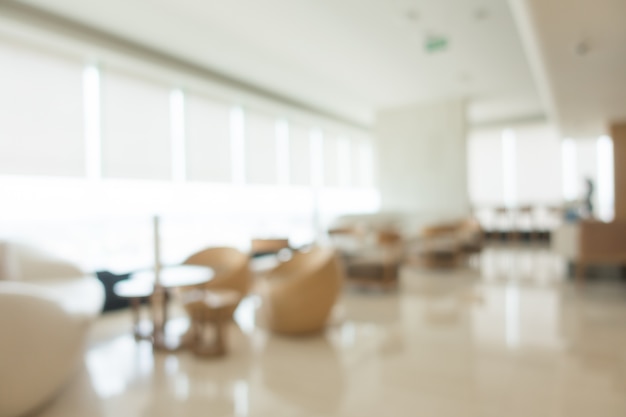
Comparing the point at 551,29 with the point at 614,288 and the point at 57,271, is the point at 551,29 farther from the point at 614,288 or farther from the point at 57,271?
the point at 57,271

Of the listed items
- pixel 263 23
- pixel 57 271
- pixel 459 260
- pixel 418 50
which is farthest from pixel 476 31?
pixel 57 271

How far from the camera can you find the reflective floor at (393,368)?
259 centimetres

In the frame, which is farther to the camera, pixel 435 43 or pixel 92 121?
pixel 435 43

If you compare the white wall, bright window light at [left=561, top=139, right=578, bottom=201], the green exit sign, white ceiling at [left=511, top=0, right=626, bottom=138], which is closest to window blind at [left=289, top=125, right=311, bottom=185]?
the white wall

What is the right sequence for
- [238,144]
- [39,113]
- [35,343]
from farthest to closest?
[238,144], [39,113], [35,343]

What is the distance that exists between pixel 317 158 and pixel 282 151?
162 centimetres

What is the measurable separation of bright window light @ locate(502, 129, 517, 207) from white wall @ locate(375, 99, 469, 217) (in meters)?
3.78

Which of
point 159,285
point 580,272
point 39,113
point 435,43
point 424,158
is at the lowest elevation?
point 580,272

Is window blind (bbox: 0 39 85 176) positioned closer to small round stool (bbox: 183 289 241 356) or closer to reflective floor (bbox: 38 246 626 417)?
reflective floor (bbox: 38 246 626 417)

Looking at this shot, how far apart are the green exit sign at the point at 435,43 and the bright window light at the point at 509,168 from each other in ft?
24.6

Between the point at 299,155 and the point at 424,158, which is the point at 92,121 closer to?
the point at 299,155

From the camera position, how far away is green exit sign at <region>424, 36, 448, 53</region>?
6.18 m

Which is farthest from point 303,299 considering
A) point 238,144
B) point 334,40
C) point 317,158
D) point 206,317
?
point 317,158

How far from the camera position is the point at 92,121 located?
571 centimetres
